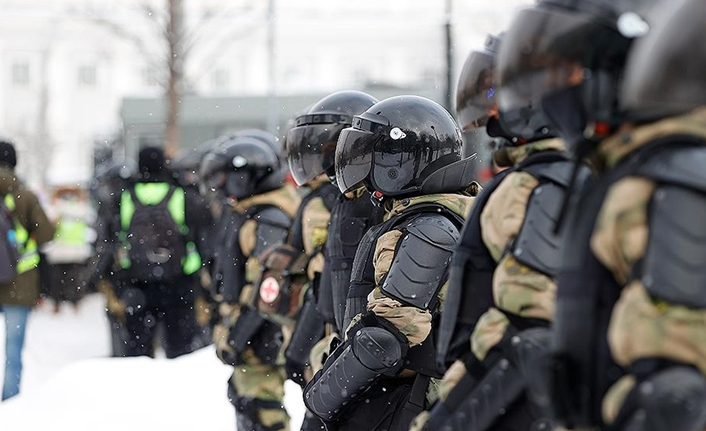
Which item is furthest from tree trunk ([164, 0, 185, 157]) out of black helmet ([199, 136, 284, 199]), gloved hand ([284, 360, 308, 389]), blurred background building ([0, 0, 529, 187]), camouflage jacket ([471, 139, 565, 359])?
blurred background building ([0, 0, 529, 187])

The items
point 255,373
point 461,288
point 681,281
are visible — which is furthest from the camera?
point 255,373

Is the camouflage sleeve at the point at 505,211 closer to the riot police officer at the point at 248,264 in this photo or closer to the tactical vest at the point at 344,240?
the tactical vest at the point at 344,240

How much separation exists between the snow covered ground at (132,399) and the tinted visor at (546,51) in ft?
17.0

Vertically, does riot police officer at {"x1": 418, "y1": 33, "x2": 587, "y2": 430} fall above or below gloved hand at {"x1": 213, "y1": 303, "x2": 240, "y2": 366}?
above

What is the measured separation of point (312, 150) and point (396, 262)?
180 cm

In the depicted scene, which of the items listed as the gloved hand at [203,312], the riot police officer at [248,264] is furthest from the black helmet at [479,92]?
the gloved hand at [203,312]

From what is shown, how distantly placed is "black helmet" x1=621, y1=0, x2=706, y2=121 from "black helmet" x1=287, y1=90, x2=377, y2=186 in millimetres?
3356

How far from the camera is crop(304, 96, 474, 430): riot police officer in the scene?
3855 mm

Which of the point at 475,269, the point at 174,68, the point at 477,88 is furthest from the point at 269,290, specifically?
the point at 174,68

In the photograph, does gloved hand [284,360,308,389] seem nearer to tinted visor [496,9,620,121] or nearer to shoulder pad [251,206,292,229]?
shoulder pad [251,206,292,229]

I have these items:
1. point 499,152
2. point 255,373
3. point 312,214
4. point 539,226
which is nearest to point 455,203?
point 499,152

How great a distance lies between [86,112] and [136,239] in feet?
149

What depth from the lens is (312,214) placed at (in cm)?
594

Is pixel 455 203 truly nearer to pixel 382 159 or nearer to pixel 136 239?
pixel 382 159
